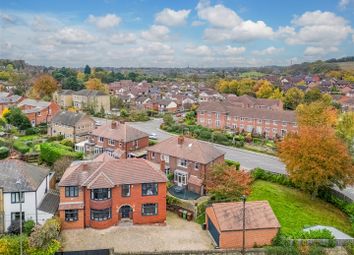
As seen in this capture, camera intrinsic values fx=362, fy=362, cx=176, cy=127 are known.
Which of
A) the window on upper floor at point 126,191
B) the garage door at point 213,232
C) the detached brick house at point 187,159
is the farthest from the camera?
the detached brick house at point 187,159

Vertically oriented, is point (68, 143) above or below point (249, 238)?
above

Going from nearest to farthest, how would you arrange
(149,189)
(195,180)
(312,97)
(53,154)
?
(149,189), (195,180), (53,154), (312,97)

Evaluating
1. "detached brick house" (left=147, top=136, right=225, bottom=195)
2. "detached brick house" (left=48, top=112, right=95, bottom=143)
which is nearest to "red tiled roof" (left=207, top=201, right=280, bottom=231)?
"detached brick house" (left=147, top=136, right=225, bottom=195)

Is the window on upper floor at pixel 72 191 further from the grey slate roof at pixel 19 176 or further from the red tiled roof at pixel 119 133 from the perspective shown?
the red tiled roof at pixel 119 133

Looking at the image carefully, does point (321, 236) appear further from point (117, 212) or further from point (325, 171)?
point (117, 212)

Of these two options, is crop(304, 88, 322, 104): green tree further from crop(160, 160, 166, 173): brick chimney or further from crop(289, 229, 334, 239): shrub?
crop(289, 229, 334, 239): shrub

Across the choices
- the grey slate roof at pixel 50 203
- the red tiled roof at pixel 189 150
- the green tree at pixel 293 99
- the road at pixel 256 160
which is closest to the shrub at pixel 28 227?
the grey slate roof at pixel 50 203

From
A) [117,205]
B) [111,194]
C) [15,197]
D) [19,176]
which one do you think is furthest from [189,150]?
[15,197]

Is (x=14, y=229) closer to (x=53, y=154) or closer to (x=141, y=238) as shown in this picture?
(x=141, y=238)

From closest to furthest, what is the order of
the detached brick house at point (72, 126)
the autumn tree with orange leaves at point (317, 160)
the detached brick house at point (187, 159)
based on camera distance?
the autumn tree with orange leaves at point (317, 160)
the detached brick house at point (187, 159)
the detached brick house at point (72, 126)
